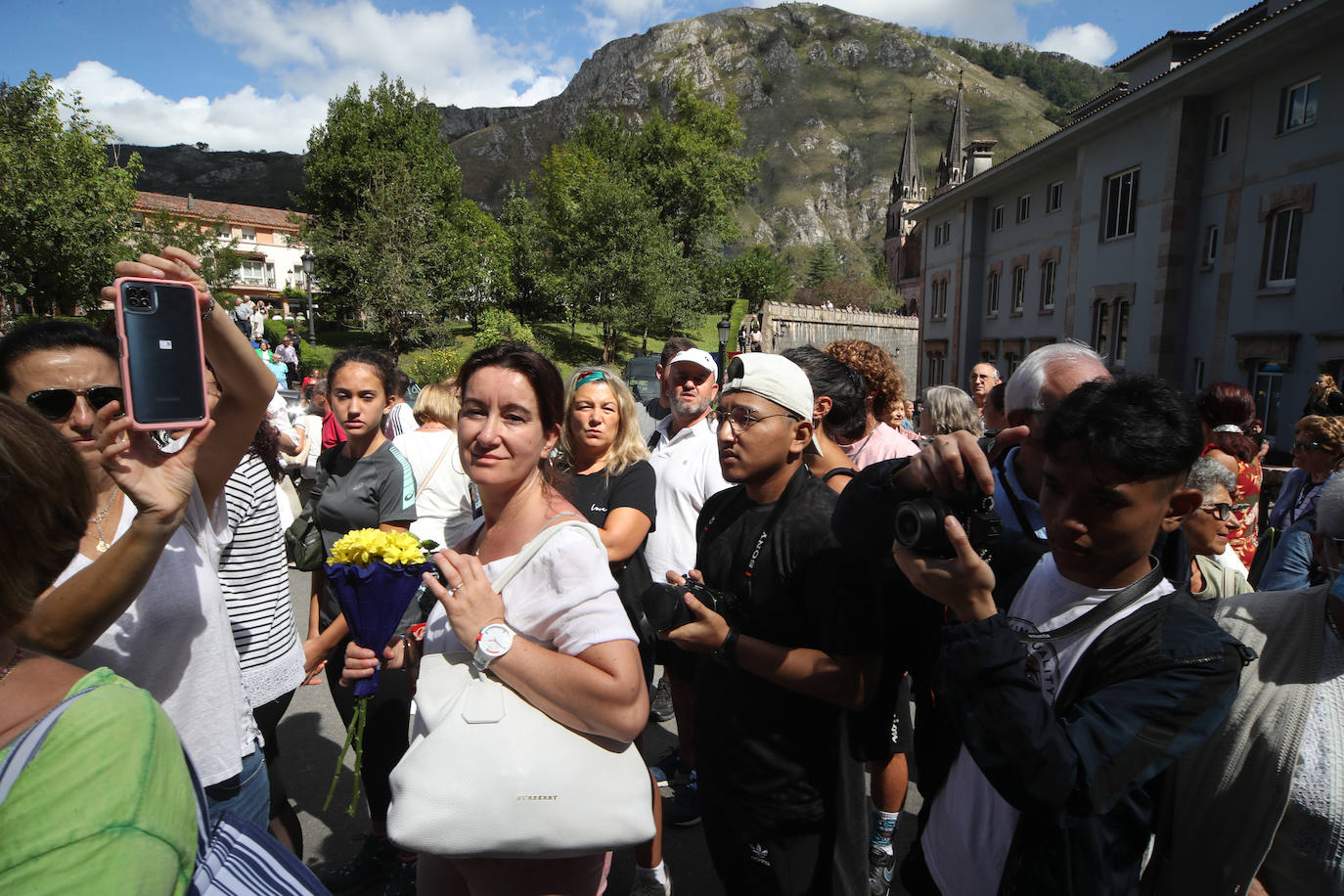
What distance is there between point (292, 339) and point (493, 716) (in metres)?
26.2

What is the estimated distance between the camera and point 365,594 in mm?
2354

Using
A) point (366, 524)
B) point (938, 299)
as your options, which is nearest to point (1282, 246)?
point (938, 299)

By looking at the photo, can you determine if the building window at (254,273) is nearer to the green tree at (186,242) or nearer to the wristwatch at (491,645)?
the green tree at (186,242)

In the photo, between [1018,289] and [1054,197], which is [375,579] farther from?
[1018,289]

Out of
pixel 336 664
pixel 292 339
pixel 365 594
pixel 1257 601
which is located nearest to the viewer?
pixel 1257 601

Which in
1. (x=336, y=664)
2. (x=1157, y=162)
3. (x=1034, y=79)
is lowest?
(x=336, y=664)

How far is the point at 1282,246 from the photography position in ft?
47.0

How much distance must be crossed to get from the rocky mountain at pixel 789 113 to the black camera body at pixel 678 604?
470 feet

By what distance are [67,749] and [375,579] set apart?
1.48m

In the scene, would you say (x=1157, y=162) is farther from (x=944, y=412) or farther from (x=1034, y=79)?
(x=1034, y=79)

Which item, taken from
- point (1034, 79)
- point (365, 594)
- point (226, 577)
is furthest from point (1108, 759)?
point (1034, 79)

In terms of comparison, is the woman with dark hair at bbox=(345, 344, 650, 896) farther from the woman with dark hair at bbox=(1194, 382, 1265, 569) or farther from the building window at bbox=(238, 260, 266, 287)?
the building window at bbox=(238, 260, 266, 287)

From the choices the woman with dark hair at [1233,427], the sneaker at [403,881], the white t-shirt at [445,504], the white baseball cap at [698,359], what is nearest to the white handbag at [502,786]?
the sneaker at [403,881]

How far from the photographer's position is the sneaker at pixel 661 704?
471 centimetres
